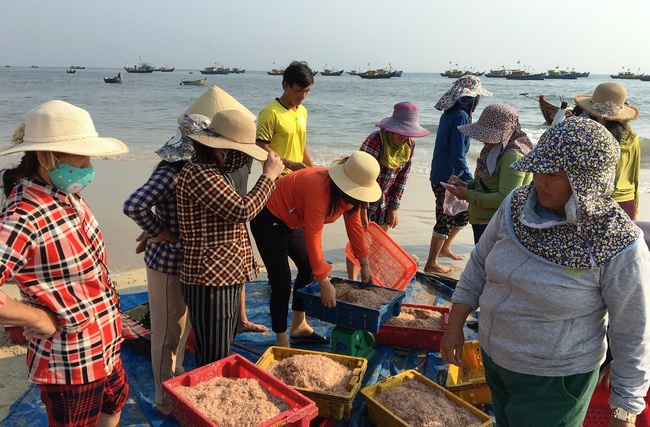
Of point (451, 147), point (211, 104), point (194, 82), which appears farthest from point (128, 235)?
point (194, 82)

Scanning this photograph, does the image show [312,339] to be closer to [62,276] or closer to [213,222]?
[213,222]

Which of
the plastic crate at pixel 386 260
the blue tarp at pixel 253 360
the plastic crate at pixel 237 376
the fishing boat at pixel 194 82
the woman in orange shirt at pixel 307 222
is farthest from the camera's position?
the fishing boat at pixel 194 82

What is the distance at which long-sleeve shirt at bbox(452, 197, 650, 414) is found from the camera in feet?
5.48

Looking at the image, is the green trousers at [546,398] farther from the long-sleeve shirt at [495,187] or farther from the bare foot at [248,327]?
the bare foot at [248,327]

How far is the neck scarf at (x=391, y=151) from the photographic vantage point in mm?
4438

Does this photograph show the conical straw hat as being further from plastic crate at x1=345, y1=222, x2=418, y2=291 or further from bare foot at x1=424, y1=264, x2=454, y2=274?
bare foot at x1=424, y1=264, x2=454, y2=274

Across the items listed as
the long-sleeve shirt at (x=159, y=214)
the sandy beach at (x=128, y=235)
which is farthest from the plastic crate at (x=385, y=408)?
the sandy beach at (x=128, y=235)

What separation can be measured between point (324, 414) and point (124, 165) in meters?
9.14

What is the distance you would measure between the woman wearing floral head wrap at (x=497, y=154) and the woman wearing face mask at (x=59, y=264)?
2555 millimetres

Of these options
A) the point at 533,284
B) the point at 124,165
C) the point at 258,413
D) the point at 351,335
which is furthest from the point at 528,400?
the point at 124,165

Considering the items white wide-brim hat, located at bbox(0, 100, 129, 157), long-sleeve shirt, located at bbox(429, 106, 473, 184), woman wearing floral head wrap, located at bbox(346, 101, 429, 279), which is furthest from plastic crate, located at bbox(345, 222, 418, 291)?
white wide-brim hat, located at bbox(0, 100, 129, 157)

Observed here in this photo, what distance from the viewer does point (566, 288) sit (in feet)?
5.65

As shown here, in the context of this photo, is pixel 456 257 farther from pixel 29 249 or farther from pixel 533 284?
pixel 29 249

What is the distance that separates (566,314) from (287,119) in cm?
304
